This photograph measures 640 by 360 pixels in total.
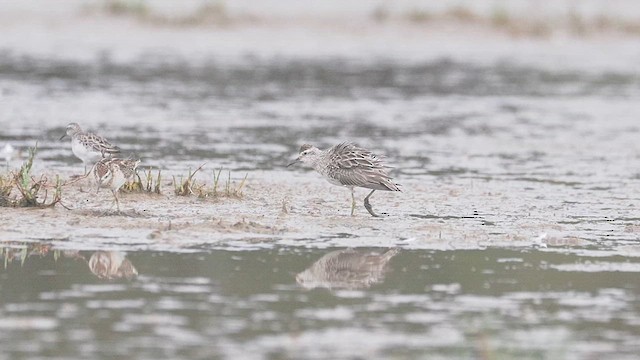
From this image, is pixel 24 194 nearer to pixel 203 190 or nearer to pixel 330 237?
pixel 203 190

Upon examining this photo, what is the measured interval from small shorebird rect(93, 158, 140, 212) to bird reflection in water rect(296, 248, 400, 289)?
281 centimetres

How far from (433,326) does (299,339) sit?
1007 millimetres

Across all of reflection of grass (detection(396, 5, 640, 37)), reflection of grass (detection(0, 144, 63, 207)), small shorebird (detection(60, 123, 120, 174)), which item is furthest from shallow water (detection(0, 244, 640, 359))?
reflection of grass (detection(396, 5, 640, 37))

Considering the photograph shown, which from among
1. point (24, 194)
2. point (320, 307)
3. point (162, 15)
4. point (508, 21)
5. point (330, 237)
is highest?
point (508, 21)

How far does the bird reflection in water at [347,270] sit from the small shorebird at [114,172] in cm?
281

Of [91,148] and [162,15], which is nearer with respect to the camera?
[91,148]

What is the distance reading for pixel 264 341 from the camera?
9.51 metres

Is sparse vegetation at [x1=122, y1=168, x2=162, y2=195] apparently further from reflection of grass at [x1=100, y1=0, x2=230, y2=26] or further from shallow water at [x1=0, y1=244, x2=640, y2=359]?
reflection of grass at [x1=100, y1=0, x2=230, y2=26]

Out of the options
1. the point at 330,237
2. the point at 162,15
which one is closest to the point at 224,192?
the point at 330,237

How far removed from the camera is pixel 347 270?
12.0 m

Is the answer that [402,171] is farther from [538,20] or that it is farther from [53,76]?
[538,20]

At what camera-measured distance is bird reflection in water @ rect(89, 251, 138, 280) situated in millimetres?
11547

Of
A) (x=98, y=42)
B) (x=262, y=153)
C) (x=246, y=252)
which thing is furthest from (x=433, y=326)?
(x=98, y=42)

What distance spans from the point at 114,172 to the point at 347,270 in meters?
3.44
